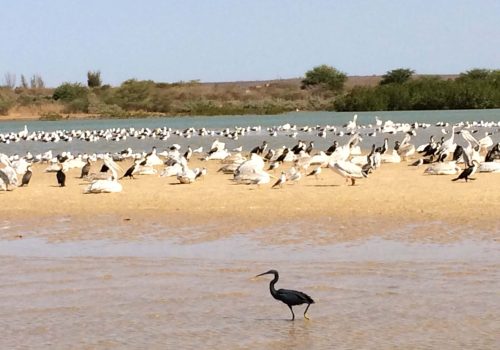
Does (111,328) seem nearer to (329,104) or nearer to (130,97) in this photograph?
(329,104)

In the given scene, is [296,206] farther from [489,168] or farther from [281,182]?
[489,168]

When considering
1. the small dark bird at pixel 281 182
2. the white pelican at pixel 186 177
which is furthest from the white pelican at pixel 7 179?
the small dark bird at pixel 281 182

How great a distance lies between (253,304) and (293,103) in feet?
286

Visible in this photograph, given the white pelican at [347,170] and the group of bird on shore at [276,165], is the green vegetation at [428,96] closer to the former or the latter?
the group of bird on shore at [276,165]

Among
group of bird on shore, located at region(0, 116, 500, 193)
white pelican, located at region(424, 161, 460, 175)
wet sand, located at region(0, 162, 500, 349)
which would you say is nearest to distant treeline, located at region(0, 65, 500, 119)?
group of bird on shore, located at region(0, 116, 500, 193)

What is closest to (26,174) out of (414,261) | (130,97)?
(414,261)

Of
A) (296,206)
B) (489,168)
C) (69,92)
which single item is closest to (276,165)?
(489,168)

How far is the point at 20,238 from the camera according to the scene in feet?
41.6

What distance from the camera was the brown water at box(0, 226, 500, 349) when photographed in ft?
24.7

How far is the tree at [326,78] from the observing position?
366 ft

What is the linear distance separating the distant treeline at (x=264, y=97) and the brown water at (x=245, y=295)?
68.4 meters

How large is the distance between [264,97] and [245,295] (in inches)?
3866

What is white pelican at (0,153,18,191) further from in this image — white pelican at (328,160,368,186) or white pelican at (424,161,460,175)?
white pelican at (424,161,460,175)

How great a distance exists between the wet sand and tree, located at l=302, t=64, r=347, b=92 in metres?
95.5
